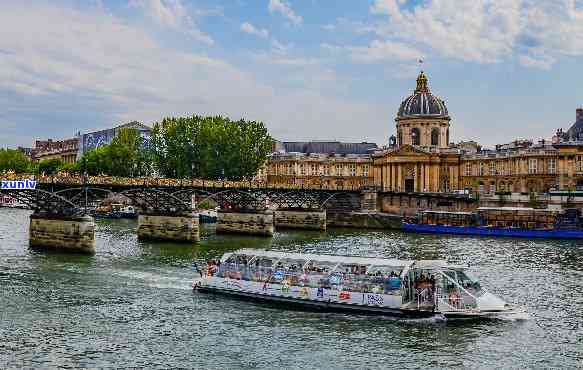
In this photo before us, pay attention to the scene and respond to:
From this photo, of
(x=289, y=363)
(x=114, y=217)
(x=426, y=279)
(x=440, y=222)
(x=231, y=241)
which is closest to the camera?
(x=289, y=363)

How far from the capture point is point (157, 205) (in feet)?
303

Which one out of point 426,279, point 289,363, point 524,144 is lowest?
point 289,363

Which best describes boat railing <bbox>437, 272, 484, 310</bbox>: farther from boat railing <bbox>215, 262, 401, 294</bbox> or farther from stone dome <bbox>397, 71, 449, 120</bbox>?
stone dome <bbox>397, 71, 449, 120</bbox>

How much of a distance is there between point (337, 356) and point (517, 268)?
3537cm

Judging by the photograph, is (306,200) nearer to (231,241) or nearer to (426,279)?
(231,241)

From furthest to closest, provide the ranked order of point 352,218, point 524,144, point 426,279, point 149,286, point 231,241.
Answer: point 524,144 → point 352,218 → point 231,241 → point 149,286 → point 426,279

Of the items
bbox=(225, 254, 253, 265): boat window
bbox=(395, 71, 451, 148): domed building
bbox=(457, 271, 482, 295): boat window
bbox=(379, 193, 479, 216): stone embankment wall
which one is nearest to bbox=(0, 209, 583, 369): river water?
bbox=(457, 271, 482, 295): boat window

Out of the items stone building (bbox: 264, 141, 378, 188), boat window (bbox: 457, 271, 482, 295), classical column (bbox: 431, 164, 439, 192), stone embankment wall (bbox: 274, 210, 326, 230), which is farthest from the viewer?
stone building (bbox: 264, 141, 378, 188)

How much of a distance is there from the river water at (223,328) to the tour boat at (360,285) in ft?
3.78

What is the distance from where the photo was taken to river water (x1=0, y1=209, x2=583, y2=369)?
118 ft

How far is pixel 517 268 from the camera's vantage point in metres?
66.9

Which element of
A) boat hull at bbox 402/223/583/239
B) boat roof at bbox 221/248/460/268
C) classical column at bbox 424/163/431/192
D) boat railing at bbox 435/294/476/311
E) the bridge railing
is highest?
classical column at bbox 424/163/431/192

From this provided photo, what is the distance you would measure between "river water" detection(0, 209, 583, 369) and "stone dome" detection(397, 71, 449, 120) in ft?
348

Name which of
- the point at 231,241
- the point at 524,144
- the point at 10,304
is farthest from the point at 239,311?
the point at 524,144
